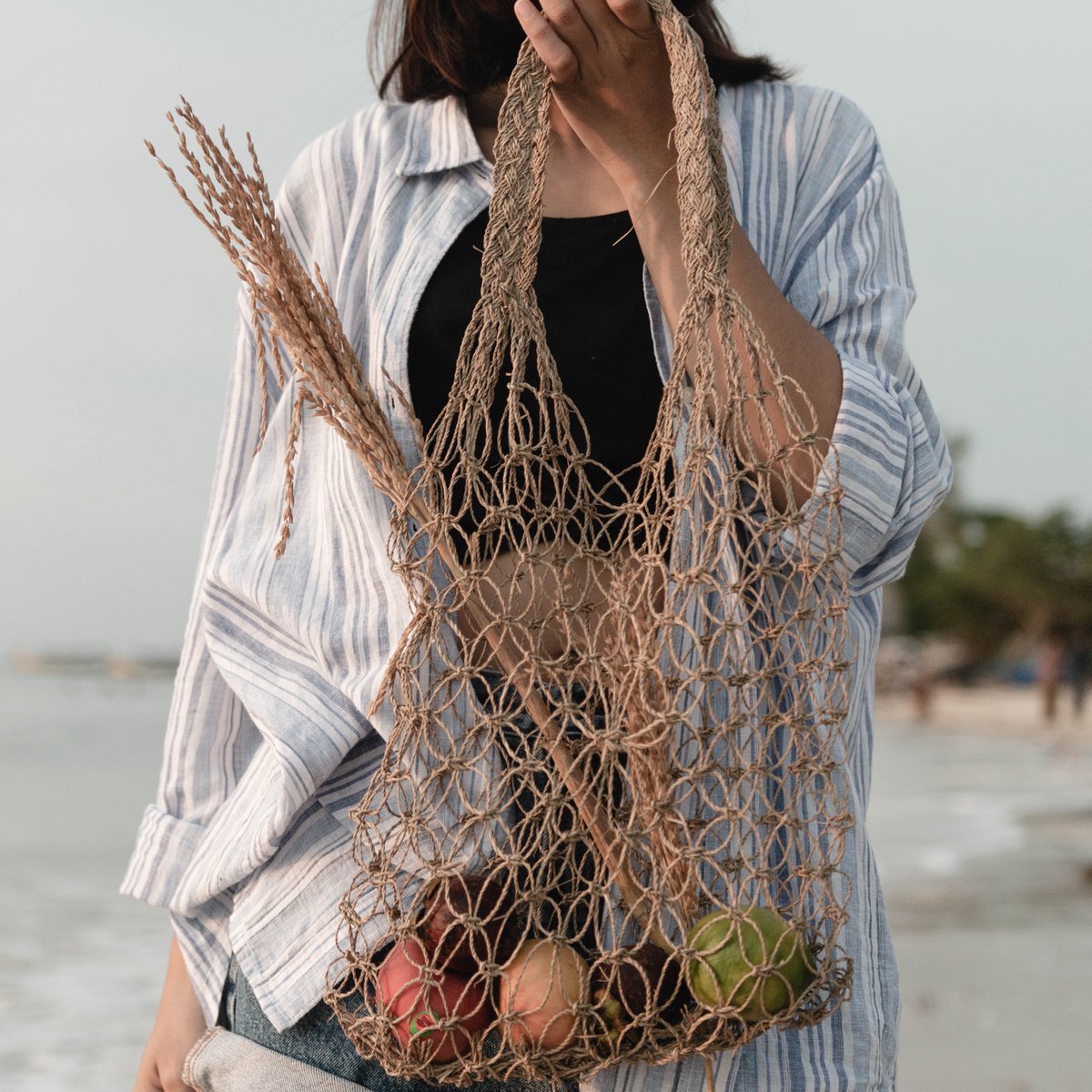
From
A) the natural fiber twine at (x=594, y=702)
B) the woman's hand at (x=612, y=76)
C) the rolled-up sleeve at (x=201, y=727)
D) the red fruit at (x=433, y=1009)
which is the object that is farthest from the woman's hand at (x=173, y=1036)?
the woman's hand at (x=612, y=76)

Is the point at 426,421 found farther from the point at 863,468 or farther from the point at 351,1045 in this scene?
the point at 351,1045

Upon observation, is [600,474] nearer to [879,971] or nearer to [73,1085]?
[879,971]

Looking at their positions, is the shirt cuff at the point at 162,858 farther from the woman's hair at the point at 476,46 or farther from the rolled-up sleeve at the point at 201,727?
the woman's hair at the point at 476,46

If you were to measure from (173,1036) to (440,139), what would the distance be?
1.02 meters

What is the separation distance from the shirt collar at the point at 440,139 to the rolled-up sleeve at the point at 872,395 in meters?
0.40

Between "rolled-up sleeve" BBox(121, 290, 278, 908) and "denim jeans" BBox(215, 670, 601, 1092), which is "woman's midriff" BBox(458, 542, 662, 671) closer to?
"denim jeans" BBox(215, 670, 601, 1092)

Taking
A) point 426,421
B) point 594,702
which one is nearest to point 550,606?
point 594,702

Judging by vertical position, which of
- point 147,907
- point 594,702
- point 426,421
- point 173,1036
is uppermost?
point 426,421

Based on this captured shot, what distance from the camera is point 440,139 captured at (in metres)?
1.49

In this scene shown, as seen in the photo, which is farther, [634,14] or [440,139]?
[440,139]

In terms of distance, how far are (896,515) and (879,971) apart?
44cm

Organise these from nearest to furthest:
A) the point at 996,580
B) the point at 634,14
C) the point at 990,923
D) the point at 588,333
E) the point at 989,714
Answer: the point at 634,14
the point at 588,333
the point at 990,923
the point at 989,714
the point at 996,580

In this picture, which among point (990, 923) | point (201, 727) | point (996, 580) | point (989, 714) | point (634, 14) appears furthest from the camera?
point (996, 580)

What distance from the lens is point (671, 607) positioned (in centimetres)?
104
